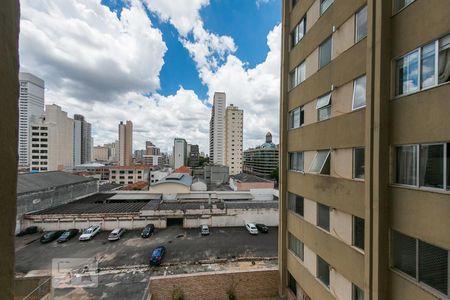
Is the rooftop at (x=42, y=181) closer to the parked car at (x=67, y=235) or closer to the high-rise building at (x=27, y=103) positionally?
the parked car at (x=67, y=235)

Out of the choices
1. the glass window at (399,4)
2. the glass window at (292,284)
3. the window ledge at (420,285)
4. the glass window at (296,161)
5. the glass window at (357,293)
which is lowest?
the glass window at (292,284)

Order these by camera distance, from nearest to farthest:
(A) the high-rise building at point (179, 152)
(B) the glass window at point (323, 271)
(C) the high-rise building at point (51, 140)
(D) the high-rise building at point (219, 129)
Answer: (B) the glass window at point (323, 271) < (C) the high-rise building at point (51, 140) < (D) the high-rise building at point (219, 129) < (A) the high-rise building at point (179, 152)

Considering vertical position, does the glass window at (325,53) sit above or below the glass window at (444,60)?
above

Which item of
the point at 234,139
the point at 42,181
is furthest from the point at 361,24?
the point at 234,139

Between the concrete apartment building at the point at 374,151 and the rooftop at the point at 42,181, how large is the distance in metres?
28.5

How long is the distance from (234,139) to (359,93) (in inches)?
2912

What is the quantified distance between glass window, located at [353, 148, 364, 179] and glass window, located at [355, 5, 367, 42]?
3.65m

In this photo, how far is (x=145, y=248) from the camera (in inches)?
702

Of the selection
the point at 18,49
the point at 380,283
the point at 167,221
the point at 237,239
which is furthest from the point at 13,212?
the point at 167,221

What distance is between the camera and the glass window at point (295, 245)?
9.94 m

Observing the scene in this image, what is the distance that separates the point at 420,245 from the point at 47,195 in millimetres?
35040

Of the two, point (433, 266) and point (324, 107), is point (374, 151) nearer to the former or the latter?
point (433, 266)

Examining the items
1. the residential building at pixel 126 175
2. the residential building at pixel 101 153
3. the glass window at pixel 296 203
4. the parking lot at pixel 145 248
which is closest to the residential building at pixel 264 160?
the residential building at pixel 126 175

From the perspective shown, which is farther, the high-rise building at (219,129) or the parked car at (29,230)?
the high-rise building at (219,129)
